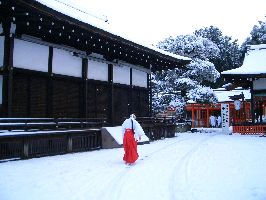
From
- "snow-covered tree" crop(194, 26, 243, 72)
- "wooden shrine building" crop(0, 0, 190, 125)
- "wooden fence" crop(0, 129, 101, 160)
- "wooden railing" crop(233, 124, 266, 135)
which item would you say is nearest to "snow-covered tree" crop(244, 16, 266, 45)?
"snow-covered tree" crop(194, 26, 243, 72)

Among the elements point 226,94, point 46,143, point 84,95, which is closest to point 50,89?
point 84,95

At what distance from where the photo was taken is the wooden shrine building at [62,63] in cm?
951

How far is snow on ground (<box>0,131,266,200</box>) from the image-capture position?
5.02 meters

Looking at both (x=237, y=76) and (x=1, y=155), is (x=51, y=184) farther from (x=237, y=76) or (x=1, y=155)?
(x=237, y=76)

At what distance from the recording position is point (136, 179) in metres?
6.33

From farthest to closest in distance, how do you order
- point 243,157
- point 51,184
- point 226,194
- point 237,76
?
1. point 237,76
2. point 243,157
3. point 51,184
4. point 226,194

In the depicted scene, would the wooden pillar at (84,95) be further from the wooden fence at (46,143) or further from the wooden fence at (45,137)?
the wooden fence at (46,143)

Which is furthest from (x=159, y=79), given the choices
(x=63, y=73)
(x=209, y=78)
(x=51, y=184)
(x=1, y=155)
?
(x=51, y=184)

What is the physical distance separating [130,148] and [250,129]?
14.6m

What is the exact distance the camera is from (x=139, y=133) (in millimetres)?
8977

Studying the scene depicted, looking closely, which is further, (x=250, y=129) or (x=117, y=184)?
(x=250, y=129)

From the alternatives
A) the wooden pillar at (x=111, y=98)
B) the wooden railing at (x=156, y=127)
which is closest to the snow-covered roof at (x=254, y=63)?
the wooden railing at (x=156, y=127)

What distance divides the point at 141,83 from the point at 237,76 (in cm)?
667

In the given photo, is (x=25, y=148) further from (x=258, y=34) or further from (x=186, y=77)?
(x=258, y=34)
